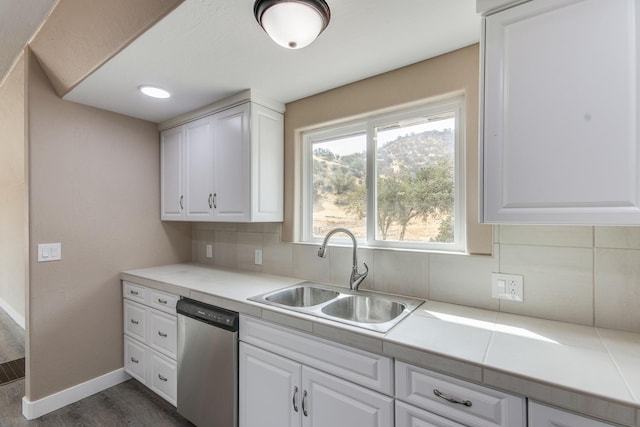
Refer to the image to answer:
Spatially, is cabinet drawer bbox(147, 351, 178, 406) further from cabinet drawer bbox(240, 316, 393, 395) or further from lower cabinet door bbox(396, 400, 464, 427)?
lower cabinet door bbox(396, 400, 464, 427)

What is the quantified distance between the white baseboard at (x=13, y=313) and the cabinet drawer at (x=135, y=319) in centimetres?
205

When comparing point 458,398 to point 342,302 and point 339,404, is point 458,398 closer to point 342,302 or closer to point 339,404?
point 339,404

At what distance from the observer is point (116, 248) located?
2414 millimetres

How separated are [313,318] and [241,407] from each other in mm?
761

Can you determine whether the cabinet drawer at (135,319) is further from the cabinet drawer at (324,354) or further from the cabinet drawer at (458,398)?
the cabinet drawer at (458,398)

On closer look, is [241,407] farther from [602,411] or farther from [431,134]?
[431,134]

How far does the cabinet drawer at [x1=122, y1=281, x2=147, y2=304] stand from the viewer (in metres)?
2.23

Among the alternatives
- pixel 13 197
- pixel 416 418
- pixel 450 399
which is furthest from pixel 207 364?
pixel 13 197

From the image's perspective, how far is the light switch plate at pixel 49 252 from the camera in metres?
2.02

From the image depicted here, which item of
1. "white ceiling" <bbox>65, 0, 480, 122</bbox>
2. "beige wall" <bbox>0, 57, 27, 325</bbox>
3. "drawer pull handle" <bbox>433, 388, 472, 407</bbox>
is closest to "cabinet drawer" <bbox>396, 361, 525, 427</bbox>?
"drawer pull handle" <bbox>433, 388, 472, 407</bbox>

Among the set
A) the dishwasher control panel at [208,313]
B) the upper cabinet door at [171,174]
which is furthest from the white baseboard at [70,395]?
the upper cabinet door at [171,174]

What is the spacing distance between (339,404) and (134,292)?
73.6 inches

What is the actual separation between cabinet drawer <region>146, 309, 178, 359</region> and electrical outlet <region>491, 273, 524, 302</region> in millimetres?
1918

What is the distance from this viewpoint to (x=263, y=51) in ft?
4.99
